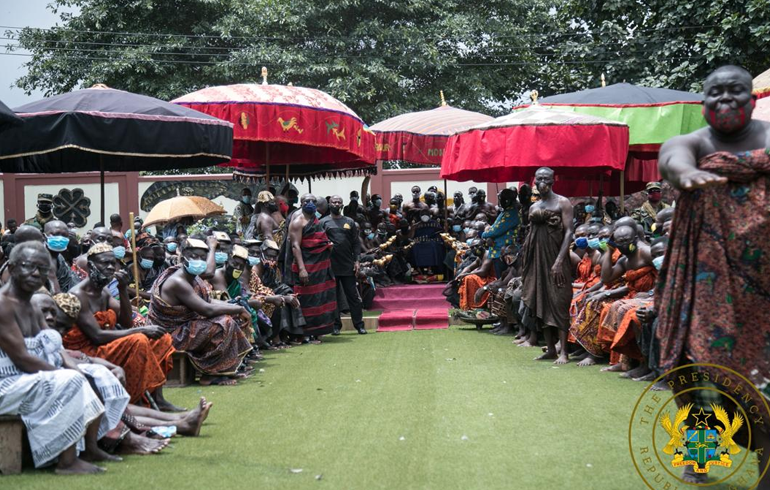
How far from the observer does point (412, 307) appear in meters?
14.7

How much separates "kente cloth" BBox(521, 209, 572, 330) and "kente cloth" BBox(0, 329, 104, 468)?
17.6 feet

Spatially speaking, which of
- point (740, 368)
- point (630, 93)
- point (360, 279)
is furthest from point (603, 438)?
point (360, 279)

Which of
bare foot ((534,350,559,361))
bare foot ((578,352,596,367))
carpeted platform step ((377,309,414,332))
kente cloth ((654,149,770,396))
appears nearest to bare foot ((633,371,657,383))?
bare foot ((578,352,596,367))

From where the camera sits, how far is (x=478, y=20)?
24500 millimetres

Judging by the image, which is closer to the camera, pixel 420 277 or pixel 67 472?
pixel 67 472

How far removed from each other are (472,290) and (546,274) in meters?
3.55

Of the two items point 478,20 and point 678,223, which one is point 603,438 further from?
point 478,20

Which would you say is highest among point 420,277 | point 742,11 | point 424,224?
point 742,11

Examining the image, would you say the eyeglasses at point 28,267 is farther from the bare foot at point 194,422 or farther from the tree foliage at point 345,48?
the tree foliage at point 345,48

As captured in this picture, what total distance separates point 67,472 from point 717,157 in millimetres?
3820

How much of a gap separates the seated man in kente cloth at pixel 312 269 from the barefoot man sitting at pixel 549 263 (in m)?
3.32

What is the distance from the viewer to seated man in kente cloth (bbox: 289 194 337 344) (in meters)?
11.6

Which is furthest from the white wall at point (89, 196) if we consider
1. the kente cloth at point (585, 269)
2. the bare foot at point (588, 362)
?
the bare foot at point (588, 362)

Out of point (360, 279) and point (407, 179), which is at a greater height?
point (407, 179)
